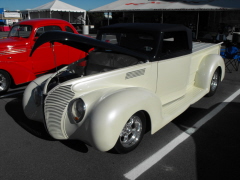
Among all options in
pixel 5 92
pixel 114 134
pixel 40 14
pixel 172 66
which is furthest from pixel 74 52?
pixel 40 14

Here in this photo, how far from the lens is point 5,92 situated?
5.52 meters

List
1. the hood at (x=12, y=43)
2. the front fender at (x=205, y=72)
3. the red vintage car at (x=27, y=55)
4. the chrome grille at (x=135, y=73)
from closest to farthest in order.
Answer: the chrome grille at (x=135, y=73)
the front fender at (x=205, y=72)
the red vintage car at (x=27, y=55)
the hood at (x=12, y=43)

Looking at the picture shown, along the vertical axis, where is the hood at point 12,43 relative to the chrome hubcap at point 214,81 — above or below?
above

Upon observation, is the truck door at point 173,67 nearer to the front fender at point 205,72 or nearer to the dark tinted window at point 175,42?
the dark tinted window at point 175,42

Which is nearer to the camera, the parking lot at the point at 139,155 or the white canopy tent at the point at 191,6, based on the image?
the parking lot at the point at 139,155

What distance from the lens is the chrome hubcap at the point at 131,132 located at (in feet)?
9.35

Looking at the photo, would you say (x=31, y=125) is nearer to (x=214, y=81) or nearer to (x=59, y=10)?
(x=214, y=81)

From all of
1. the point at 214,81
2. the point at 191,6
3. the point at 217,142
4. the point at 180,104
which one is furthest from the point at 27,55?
the point at 191,6

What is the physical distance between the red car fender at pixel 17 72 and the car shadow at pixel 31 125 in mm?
597

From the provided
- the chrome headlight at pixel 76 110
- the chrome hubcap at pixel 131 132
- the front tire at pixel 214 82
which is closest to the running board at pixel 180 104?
the chrome hubcap at pixel 131 132

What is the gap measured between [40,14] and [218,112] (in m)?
27.1

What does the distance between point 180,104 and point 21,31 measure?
5.07 metres

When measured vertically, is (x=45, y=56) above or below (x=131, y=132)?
above

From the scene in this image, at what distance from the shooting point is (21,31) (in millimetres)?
6531
